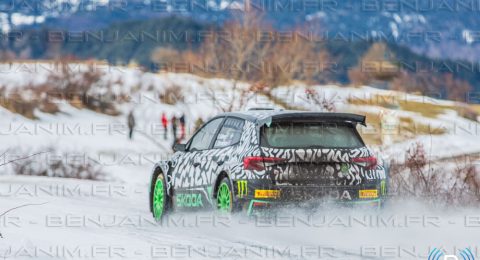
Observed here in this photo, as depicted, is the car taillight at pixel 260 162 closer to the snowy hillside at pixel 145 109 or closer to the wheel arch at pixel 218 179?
the wheel arch at pixel 218 179

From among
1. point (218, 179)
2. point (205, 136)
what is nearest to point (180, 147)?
point (205, 136)

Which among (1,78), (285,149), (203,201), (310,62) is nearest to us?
(285,149)

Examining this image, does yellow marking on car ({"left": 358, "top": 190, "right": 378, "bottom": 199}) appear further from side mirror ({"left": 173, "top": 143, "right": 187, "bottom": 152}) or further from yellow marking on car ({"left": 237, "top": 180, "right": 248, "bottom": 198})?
side mirror ({"left": 173, "top": 143, "right": 187, "bottom": 152})

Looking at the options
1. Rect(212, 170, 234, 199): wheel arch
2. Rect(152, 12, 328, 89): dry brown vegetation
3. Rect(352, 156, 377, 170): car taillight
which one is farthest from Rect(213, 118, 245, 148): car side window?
Rect(152, 12, 328, 89): dry brown vegetation

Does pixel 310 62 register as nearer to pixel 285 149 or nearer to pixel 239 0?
pixel 239 0

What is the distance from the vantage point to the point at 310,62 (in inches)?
3051

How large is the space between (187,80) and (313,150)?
183 feet

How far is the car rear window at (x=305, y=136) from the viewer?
9195 mm

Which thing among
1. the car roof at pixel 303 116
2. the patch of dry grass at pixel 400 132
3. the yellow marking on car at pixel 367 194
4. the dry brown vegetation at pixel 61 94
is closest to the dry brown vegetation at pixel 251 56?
the dry brown vegetation at pixel 61 94

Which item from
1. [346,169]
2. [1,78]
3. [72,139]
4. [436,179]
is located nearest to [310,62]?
[1,78]

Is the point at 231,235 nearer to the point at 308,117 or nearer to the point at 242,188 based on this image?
the point at 242,188

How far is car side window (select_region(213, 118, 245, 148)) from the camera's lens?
974cm

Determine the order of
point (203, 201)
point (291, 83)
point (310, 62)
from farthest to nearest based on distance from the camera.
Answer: point (310, 62) → point (291, 83) → point (203, 201)

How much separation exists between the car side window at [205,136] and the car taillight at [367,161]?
2.00 meters
